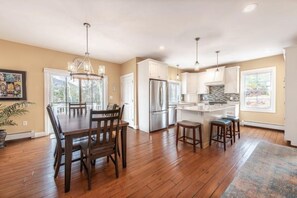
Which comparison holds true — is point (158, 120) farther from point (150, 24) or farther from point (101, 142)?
point (150, 24)

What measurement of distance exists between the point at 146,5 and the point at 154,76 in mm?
2606

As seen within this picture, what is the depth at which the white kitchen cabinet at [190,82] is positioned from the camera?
649cm

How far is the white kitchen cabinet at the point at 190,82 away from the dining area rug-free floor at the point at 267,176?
396cm

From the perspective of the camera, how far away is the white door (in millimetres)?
5082

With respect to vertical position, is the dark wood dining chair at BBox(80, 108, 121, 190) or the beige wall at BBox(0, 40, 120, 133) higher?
the beige wall at BBox(0, 40, 120, 133)

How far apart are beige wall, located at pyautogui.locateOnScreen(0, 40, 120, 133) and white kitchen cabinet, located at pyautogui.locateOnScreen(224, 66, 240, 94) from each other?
6034 mm

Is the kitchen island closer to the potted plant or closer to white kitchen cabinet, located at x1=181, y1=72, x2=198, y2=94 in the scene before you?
white kitchen cabinet, located at x1=181, y1=72, x2=198, y2=94

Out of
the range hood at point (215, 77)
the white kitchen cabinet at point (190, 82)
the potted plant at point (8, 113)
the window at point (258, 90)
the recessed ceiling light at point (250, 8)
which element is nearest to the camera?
the recessed ceiling light at point (250, 8)

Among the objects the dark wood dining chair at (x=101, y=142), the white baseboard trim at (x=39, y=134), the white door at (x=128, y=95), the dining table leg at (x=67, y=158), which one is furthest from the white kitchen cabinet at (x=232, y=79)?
the white baseboard trim at (x=39, y=134)

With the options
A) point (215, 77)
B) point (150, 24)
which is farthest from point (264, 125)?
point (150, 24)

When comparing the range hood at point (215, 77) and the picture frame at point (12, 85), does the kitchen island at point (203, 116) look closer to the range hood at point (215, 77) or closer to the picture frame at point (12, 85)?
the range hood at point (215, 77)

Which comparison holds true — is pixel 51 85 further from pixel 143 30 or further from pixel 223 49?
pixel 223 49

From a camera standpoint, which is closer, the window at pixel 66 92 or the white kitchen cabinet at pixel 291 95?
the white kitchen cabinet at pixel 291 95

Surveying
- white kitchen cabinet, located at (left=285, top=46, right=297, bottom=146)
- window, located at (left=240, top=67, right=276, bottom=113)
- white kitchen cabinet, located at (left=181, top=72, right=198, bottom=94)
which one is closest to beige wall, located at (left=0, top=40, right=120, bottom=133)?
white kitchen cabinet, located at (left=181, top=72, right=198, bottom=94)
